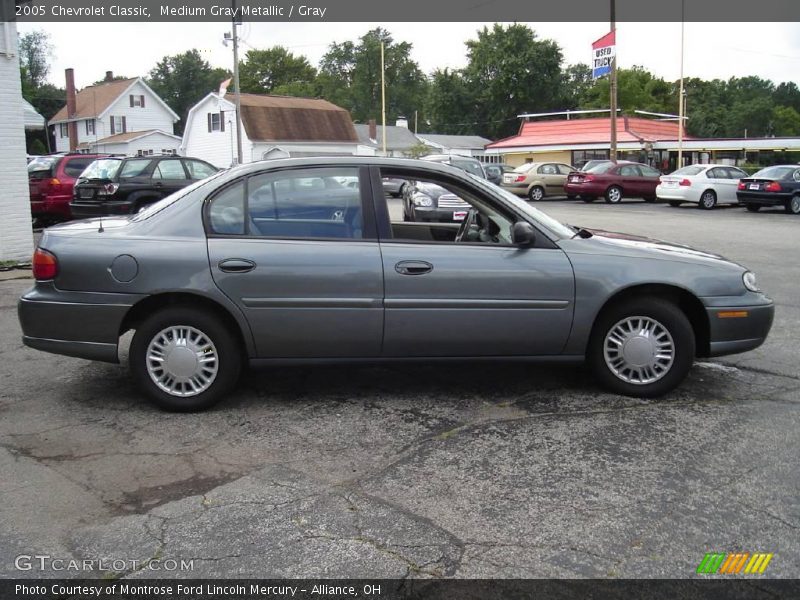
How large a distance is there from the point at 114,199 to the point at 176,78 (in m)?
93.3

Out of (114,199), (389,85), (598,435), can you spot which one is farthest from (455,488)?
(389,85)

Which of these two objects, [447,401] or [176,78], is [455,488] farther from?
[176,78]

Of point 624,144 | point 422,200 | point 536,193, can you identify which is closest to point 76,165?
point 422,200

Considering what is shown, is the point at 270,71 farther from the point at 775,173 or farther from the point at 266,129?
the point at 775,173

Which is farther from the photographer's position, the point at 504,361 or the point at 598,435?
the point at 504,361

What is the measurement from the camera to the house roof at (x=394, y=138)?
6725 cm

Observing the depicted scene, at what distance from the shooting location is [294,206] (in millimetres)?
4984

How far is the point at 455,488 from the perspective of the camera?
12.4ft

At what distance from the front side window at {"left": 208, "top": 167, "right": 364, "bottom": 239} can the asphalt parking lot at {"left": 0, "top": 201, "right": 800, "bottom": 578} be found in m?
1.12

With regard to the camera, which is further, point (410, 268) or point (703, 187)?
point (703, 187)

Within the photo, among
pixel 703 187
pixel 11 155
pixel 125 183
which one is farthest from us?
pixel 703 187

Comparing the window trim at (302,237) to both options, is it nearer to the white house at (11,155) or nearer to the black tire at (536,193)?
the white house at (11,155)

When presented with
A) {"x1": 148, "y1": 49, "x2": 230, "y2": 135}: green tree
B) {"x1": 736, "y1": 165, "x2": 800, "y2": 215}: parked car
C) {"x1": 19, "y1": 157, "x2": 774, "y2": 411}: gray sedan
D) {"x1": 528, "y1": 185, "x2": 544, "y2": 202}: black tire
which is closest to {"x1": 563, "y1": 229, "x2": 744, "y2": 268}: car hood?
{"x1": 19, "y1": 157, "x2": 774, "y2": 411}: gray sedan

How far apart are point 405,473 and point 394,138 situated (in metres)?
67.9
